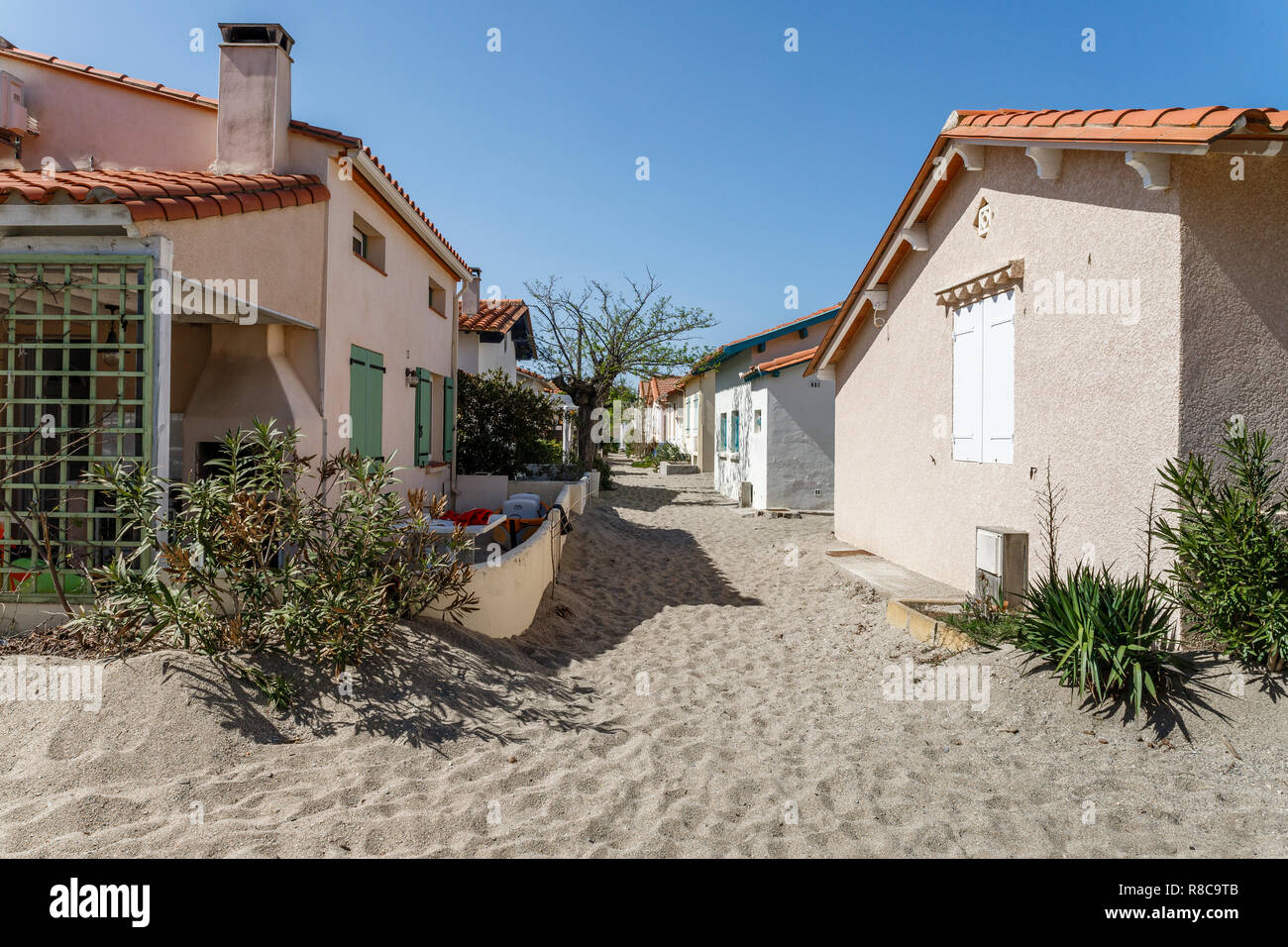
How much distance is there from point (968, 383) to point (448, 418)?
8.32 meters

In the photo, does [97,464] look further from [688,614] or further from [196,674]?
[688,614]

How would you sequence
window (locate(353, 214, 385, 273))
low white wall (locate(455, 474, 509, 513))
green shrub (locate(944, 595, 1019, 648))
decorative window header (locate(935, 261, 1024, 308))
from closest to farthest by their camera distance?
green shrub (locate(944, 595, 1019, 648)), decorative window header (locate(935, 261, 1024, 308)), window (locate(353, 214, 385, 273)), low white wall (locate(455, 474, 509, 513))

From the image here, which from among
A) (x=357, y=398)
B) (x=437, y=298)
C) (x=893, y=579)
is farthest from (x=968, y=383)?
(x=437, y=298)

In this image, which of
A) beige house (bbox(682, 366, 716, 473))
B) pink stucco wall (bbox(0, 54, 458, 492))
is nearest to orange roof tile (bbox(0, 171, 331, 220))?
pink stucco wall (bbox(0, 54, 458, 492))

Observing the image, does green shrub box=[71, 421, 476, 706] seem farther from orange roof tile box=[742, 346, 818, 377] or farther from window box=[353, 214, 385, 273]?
orange roof tile box=[742, 346, 818, 377]

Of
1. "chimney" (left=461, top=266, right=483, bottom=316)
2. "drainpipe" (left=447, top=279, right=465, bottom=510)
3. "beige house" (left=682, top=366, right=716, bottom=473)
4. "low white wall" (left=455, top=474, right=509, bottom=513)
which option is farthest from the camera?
"beige house" (left=682, top=366, right=716, bottom=473)

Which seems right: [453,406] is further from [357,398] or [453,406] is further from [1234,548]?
[1234,548]

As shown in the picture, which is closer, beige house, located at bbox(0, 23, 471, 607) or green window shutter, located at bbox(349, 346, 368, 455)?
beige house, located at bbox(0, 23, 471, 607)

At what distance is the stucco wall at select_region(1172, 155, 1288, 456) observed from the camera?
16.2ft

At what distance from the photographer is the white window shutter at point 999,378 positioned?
6.96 metres

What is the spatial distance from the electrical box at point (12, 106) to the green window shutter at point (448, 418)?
6216 millimetres

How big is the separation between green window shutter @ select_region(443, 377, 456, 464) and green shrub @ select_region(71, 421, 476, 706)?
25.7ft

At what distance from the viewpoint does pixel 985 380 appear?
7.43m
